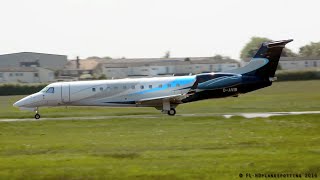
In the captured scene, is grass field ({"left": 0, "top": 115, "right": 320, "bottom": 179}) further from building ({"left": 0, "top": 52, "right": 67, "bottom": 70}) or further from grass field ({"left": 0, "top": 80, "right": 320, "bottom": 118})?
building ({"left": 0, "top": 52, "right": 67, "bottom": 70})

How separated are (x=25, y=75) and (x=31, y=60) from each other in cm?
4471

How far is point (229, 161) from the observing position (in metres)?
19.9

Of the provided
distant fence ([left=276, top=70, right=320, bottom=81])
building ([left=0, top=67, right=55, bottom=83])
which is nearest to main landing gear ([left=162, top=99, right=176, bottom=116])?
distant fence ([left=276, top=70, right=320, bottom=81])

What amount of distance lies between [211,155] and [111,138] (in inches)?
293

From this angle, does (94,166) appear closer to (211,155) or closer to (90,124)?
(211,155)

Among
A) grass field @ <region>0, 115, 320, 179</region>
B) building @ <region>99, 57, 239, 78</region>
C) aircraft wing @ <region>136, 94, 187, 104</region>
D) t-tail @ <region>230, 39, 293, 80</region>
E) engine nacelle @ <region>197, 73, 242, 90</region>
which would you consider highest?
building @ <region>99, 57, 239, 78</region>

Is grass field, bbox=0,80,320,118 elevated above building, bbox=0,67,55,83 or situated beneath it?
situated beneath

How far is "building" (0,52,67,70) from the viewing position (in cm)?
15925

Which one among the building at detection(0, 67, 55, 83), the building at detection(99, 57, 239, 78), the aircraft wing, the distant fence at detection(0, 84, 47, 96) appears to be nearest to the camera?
the aircraft wing

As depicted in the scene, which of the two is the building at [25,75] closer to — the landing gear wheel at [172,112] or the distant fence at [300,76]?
the distant fence at [300,76]

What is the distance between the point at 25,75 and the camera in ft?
390

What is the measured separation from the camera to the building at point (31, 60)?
159250mm

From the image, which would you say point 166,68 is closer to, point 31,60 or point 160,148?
point 31,60

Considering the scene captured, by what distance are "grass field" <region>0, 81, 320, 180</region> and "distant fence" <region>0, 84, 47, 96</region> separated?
44791mm
